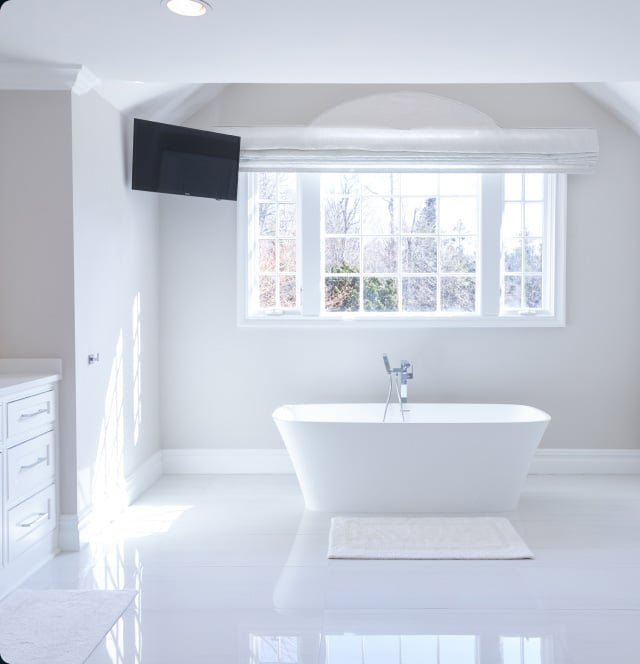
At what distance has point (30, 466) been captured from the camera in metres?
3.07

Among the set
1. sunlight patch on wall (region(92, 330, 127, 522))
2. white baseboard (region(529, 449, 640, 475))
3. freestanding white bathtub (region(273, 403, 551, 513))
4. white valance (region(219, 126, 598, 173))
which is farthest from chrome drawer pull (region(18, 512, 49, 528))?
white baseboard (region(529, 449, 640, 475))

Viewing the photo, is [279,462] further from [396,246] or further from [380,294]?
[396,246]

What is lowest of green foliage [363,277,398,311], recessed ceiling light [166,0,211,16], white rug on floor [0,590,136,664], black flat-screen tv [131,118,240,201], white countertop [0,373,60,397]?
white rug on floor [0,590,136,664]

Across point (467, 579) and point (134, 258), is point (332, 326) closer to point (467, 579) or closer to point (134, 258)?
point (134, 258)

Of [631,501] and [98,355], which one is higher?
[98,355]

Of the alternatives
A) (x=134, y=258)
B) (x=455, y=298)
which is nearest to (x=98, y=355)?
(x=134, y=258)

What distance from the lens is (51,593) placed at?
284 cm

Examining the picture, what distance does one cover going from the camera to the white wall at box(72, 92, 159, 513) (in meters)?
3.48

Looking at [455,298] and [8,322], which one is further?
[455,298]

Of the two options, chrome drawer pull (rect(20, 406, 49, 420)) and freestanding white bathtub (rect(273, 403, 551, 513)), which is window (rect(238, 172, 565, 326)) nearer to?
freestanding white bathtub (rect(273, 403, 551, 513))

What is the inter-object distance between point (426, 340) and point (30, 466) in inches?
111

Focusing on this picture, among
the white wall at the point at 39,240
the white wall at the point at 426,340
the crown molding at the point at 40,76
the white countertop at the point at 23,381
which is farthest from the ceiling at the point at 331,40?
the white countertop at the point at 23,381

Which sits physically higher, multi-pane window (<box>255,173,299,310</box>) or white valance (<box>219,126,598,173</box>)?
white valance (<box>219,126,598,173</box>)

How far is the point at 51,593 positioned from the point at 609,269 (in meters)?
4.08
